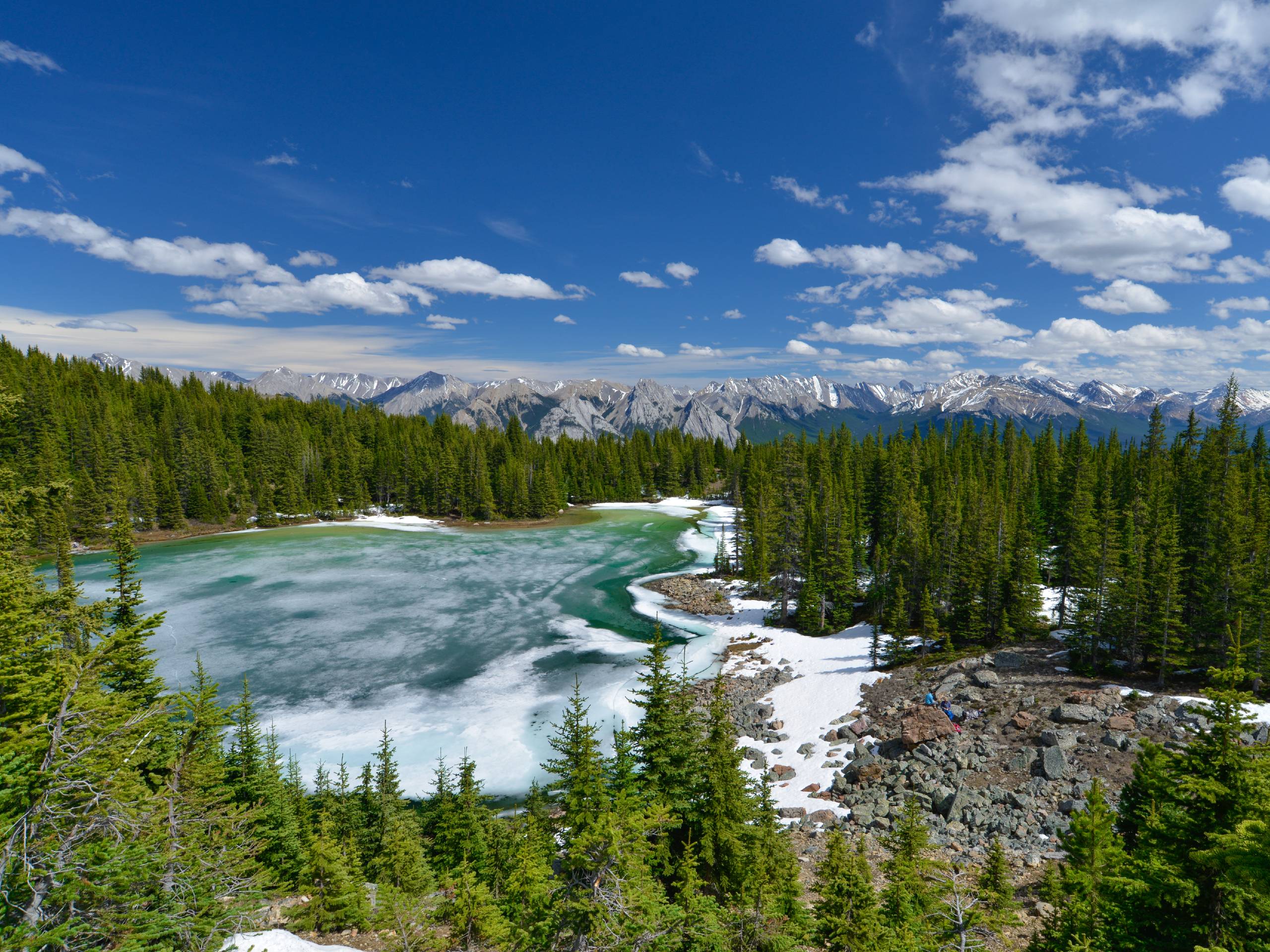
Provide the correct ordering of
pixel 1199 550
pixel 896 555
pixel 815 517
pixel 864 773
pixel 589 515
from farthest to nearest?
pixel 589 515 → pixel 815 517 → pixel 896 555 → pixel 1199 550 → pixel 864 773

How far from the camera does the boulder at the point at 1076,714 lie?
24.2 metres

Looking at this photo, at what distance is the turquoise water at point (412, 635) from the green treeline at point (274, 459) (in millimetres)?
14880

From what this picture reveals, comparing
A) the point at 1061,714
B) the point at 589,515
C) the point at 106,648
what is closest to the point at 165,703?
the point at 106,648

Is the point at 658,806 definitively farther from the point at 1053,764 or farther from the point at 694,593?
the point at 694,593

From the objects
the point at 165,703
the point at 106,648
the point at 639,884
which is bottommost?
the point at 639,884

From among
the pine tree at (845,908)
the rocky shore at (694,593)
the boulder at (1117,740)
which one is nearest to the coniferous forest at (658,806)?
the pine tree at (845,908)

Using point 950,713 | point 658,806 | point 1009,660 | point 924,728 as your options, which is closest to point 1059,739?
point 950,713

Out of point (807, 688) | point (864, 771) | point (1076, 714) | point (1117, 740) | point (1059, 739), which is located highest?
point (1076, 714)

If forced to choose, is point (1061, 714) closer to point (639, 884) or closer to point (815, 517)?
point (639, 884)

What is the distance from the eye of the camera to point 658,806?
15.1 metres

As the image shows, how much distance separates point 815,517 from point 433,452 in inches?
3298

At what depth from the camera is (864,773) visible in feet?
80.4

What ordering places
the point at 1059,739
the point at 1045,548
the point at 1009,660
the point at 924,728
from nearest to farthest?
1. the point at 1059,739
2. the point at 924,728
3. the point at 1009,660
4. the point at 1045,548

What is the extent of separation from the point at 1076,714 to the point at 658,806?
2082 cm
